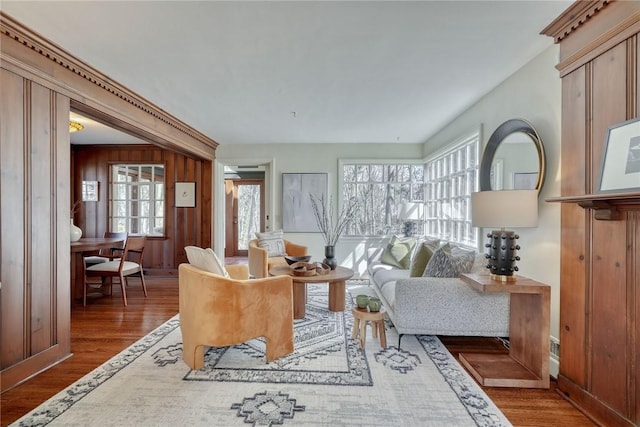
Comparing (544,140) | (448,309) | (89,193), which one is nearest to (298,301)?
(448,309)

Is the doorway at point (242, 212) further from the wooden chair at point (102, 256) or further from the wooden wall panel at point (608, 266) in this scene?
the wooden wall panel at point (608, 266)

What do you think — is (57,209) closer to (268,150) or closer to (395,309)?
(395,309)

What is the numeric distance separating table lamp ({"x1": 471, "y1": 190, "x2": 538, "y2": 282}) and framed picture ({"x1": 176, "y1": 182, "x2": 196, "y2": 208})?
15.7 ft

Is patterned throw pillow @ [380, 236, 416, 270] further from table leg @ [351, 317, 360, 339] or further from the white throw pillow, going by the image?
the white throw pillow

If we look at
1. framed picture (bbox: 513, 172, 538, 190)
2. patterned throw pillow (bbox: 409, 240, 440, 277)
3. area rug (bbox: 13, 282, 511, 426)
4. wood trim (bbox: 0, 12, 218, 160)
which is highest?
wood trim (bbox: 0, 12, 218, 160)

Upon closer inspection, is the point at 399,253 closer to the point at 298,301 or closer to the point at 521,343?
the point at 298,301

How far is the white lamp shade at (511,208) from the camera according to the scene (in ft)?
6.47

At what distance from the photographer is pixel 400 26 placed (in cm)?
195

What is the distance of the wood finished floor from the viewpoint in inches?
66.7

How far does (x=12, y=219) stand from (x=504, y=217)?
332 cm

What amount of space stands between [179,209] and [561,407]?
18.5 feet

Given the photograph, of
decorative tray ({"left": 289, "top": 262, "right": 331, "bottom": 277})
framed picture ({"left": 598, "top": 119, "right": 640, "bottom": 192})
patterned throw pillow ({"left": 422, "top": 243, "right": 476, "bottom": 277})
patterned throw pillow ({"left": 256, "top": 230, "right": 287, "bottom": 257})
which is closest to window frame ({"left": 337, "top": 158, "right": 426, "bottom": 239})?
patterned throw pillow ({"left": 256, "top": 230, "right": 287, "bottom": 257})

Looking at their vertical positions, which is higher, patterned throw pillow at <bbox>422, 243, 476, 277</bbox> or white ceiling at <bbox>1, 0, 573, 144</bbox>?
white ceiling at <bbox>1, 0, 573, 144</bbox>

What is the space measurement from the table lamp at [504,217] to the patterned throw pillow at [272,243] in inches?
122
